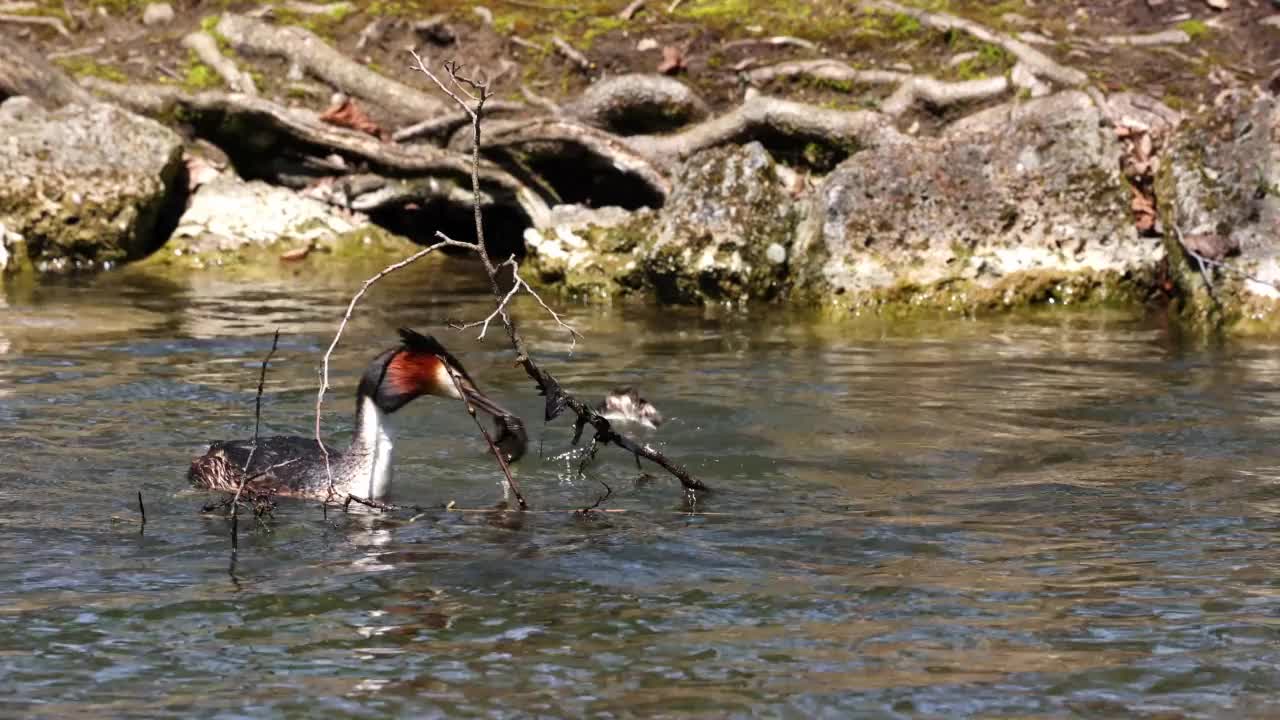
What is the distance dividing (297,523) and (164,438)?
1993 millimetres

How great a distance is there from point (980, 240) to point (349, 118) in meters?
6.26

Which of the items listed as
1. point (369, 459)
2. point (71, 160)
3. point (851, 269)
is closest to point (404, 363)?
point (369, 459)

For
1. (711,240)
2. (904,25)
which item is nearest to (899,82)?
(904,25)

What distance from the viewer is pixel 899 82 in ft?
49.4

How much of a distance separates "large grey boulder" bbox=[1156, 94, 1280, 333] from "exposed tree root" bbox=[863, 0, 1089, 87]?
175 cm

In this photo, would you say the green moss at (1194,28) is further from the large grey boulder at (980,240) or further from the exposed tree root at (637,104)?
the exposed tree root at (637,104)

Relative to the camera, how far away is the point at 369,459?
7406 millimetres

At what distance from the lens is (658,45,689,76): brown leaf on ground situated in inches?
623

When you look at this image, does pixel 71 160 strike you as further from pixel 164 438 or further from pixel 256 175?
pixel 164 438

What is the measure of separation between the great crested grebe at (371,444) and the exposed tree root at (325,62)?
8.67 metres

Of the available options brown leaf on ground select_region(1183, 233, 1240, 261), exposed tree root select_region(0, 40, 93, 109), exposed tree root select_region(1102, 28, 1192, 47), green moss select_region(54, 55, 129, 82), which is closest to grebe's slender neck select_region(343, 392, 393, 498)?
brown leaf on ground select_region(1183, 233, 1240, 261)

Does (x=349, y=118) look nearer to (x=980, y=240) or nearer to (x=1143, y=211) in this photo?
(x=980, y=240)

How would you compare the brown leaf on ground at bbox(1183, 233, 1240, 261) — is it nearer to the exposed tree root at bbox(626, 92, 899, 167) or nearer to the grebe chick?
the exposed tree root at bbox(626, 92, 899, 167)

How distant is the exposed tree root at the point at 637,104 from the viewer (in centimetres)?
1502
